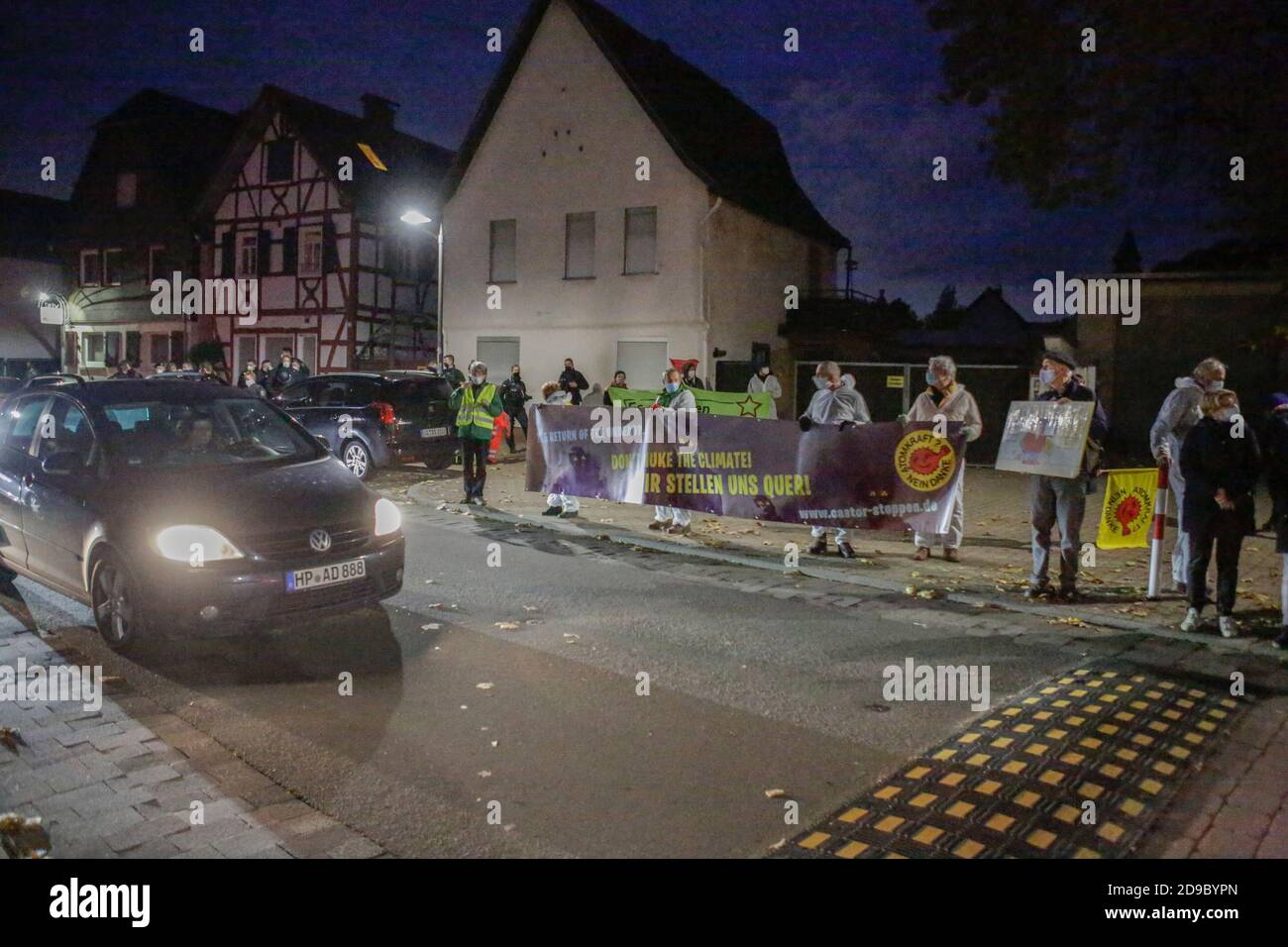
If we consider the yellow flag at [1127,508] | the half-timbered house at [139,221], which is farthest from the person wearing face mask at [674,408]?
the half-timbered house at [139,221]

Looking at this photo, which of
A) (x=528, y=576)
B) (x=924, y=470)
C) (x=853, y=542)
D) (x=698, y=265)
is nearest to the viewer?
(x=528, y=576)

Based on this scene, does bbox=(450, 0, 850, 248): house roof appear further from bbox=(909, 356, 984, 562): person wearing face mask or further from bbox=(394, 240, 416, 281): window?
bbox=(909, 356, 984, 562): person wearing face mask

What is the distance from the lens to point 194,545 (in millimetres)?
6012

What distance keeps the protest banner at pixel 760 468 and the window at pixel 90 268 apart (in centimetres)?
3704

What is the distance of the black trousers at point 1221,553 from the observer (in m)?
7.17

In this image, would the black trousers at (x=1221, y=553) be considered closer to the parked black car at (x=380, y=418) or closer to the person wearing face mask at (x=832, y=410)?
the person wearing face mask at (x=832, y=410)

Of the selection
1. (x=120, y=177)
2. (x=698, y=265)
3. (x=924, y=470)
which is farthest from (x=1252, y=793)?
(x=120, y=177)

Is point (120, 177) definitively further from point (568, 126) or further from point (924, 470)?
point (924, 470)

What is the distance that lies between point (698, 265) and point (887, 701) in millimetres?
20168

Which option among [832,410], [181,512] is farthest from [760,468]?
[181,512]

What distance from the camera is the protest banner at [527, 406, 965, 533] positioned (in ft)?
32.7

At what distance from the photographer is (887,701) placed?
5.80 metres

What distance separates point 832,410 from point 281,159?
29824 mm

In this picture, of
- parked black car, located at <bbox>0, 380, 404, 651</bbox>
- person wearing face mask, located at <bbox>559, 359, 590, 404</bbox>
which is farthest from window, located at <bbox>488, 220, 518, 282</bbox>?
parked black car, located at <bbox>0, 380, 404, 651</bbox>
